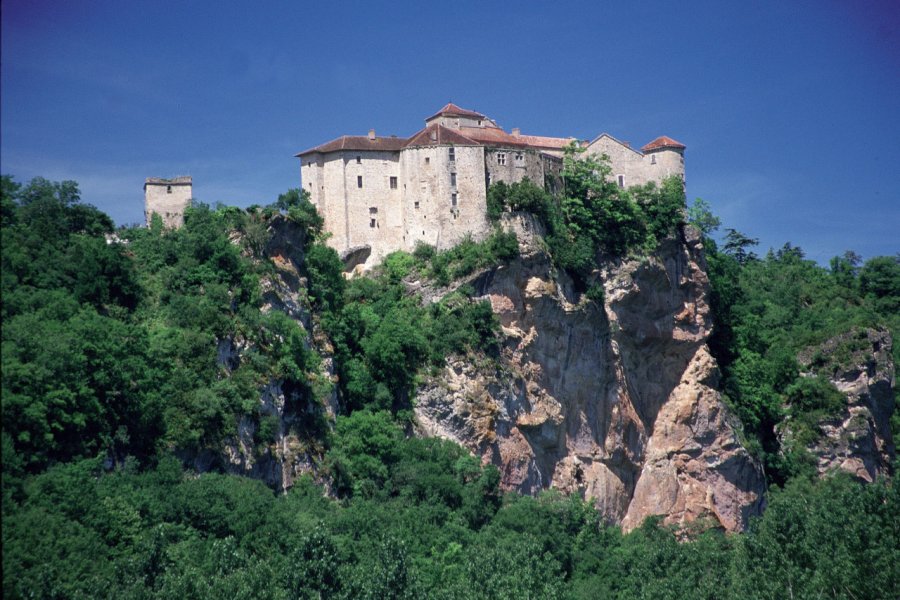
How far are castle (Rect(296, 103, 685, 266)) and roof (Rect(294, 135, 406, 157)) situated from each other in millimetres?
47

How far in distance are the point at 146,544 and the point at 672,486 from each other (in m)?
33.3

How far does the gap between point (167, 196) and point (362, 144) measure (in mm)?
10136

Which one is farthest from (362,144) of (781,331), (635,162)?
(781,331)

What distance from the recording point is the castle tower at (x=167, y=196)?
51.1m

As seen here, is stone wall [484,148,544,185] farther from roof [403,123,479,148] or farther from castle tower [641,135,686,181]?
castle tower [641,135,686,181]

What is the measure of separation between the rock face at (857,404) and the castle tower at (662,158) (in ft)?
41.1

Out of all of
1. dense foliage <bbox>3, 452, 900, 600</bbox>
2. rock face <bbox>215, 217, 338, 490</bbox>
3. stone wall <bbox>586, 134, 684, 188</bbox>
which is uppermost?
stone wall <bbox>586, 134, 684, 188</bbox>

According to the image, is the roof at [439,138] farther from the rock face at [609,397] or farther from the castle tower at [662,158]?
the castle tower at [662,158]

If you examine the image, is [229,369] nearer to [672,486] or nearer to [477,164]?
[477,164]

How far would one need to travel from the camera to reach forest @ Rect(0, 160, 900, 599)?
32875 millimetres

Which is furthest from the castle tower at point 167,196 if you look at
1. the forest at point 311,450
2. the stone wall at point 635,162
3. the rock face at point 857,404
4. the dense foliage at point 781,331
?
the rock face at point 857,404

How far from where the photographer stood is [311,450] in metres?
45.1

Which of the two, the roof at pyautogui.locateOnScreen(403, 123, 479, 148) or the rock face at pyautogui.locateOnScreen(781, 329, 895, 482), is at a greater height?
the roof at pyautogui.locateOnScreen(403, 123, 479, 148)

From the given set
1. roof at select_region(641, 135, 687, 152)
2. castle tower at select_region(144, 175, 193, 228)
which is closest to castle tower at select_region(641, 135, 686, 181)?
roof at select_region(641, 135, 687, 152)
